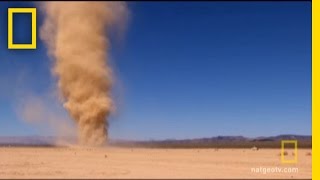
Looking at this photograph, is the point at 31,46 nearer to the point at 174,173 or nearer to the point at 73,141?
the point at 174,173

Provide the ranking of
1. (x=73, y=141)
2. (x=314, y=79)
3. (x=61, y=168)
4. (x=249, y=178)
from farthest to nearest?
(x=73, y=141) < (x=61, y=168) < (x=249, y=178) < (x=314, y=79)

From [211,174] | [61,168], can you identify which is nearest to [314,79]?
[211,174]

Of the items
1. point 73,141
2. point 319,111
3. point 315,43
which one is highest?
point 315,43

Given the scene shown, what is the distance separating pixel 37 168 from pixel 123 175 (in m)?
3.15

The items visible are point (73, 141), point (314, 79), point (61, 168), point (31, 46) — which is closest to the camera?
point (314, 79)

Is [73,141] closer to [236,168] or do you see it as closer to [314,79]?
[236,168]

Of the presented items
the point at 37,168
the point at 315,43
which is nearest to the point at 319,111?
the point at 315,43

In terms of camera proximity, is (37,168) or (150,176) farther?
(37,168)

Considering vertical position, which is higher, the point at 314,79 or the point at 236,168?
the point at 314,79

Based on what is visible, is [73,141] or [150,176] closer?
[150,176]

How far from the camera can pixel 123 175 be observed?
35.0 feet

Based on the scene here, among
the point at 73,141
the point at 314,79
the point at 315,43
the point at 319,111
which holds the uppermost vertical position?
the point at 315,43

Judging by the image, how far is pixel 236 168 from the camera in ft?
41.1

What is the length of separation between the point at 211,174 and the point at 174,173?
→ 1036 millimetres
